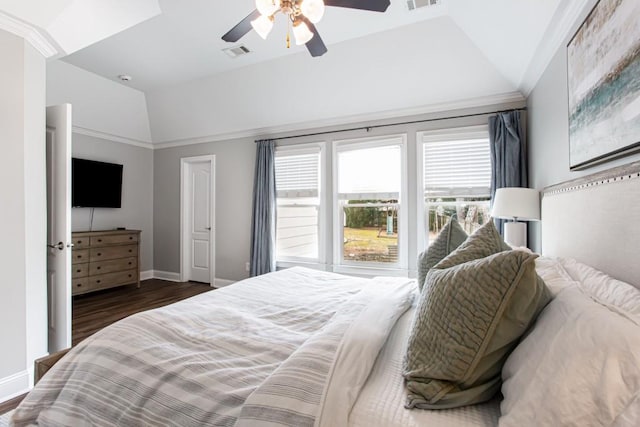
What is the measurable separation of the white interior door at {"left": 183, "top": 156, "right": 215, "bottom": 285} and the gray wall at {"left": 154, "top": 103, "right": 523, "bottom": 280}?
0.53ft

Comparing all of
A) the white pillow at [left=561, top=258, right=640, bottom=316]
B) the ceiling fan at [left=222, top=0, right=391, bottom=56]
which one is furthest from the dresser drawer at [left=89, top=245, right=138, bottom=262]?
the white pillow at [left=561, top=258, right=640, bottom=316]

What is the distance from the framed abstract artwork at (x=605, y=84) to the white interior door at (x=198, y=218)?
4708mm

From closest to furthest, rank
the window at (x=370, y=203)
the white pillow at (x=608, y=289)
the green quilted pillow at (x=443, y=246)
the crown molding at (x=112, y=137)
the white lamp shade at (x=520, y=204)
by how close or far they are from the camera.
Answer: the white pillow at (x=608, y=289), the green quilted pillow at (x=443, y=246), the white lamp shade at (x=520, y=204), the window at (x=370, y=203), the crown molding at (x=112, y=137)

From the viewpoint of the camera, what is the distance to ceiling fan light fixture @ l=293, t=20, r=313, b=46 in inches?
76.1

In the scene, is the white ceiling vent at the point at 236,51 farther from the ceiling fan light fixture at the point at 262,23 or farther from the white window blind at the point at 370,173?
the white window blind at the point at 370,173

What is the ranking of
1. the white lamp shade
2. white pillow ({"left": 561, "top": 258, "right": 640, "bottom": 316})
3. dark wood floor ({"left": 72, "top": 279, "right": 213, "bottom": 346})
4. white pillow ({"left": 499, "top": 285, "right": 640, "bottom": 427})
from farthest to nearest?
dark wood floor ({"left": 72, "top": 279, "right": 213, "bottom": 346})
the white lamp shade
white pillow ({"left": 561, "top": 258, "right": 640, "bottom": 316})
white pillow ({"left": 499, "top": 285, "right": 640, "bottom": 427})

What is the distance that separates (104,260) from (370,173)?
3996 millimetres

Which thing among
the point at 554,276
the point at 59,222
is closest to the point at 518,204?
the point at 554,276

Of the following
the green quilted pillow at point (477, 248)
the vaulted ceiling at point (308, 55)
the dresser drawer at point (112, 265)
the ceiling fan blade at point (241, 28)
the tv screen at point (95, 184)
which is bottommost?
the dresser drawer at point (112, 265)

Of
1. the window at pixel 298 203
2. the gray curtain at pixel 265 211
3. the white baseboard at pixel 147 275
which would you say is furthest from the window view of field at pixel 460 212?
the white baseboard at pixel 147 275

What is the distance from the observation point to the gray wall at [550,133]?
1971 mm

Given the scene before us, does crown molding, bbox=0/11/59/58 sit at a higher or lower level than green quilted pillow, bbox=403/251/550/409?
higher

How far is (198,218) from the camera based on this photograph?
5.36m

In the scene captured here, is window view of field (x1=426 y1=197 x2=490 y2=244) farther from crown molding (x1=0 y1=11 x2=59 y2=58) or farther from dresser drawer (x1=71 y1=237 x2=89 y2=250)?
dresser drawer (x1=71 y1=237 x2=89 y2=250)
